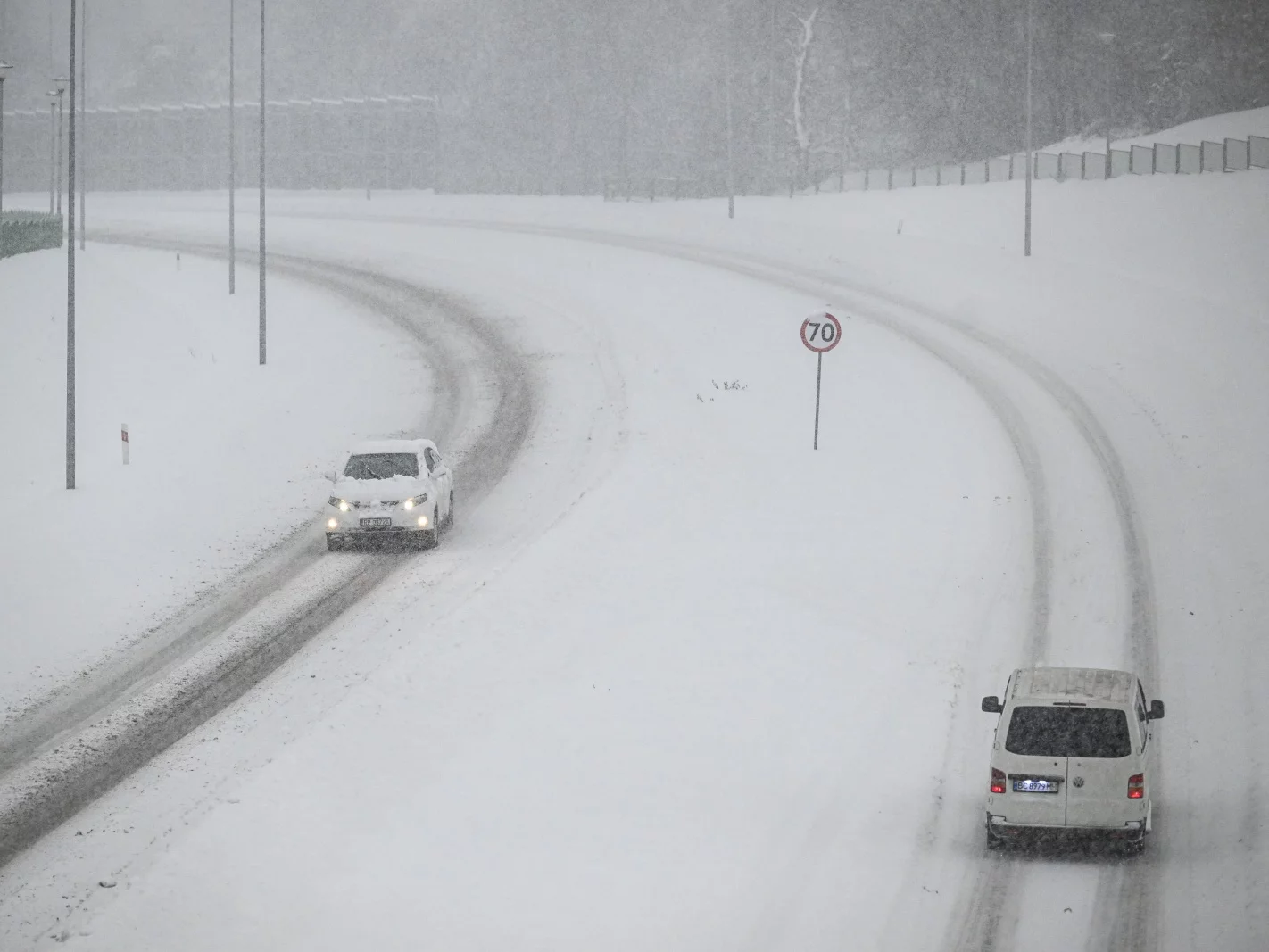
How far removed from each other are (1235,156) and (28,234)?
42145 millimetres

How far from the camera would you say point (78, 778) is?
52.9 ft

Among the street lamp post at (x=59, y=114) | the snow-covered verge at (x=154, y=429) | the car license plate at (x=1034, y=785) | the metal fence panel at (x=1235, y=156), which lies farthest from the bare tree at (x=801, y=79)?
the car license plate at (x=1034, y=785)

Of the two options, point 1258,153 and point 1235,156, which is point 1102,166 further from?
point 1258,153

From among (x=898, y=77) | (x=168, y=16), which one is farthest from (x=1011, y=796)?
(x=168, y=16)

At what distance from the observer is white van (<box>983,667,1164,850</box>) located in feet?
48.8

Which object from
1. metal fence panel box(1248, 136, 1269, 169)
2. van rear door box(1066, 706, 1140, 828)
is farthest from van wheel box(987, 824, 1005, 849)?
metal fence panel box(1248, 136, 1269, 169)

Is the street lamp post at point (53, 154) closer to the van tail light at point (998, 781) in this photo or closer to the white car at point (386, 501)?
the white car at point (386, 501)

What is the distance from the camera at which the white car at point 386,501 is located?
24359 millimetres

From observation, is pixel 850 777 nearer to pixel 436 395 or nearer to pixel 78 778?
pixel 78 778

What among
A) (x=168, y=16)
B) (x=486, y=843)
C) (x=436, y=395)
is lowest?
(x=486, y=843)

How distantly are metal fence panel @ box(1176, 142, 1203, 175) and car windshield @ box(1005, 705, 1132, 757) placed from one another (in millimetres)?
45065

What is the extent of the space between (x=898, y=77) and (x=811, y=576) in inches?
2781

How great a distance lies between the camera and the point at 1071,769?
14922 millimetres

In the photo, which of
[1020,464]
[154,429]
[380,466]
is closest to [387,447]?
[380,466]
